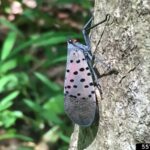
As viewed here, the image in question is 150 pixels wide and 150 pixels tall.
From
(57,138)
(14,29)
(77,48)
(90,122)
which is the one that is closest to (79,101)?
(90,122)

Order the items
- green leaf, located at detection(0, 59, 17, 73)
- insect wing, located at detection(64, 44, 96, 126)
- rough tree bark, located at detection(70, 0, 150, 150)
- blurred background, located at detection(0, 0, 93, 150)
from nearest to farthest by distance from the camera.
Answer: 1. rough tree bark, located at detection(70, 0, 150, 150)
2. insect wing, located at detection(64, 44, 96, 126)
3. blurred background, located at detection(0, 0, 93, 150)
4. green leaf, located at detection(0, 59, 17, 73)

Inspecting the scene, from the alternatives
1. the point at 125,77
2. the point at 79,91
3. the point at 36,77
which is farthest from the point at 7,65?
the point at 125,77

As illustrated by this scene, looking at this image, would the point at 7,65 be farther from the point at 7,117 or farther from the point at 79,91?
the point at 79,91

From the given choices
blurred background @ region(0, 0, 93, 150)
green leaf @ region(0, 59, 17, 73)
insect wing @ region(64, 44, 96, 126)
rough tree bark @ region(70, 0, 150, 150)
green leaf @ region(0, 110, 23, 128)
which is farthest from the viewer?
green leaf @ region(0, 59, 17, 73)

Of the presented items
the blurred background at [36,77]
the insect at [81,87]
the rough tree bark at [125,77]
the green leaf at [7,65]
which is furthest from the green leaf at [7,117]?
the rough tree bark at [125,77]

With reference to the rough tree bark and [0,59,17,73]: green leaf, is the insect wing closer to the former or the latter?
the rough tree bark

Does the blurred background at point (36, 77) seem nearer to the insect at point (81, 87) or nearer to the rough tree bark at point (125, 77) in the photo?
the insect at point (81, 87)

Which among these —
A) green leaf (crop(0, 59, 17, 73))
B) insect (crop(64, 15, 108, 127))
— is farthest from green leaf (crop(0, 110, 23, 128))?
insect (crop(64, 15, 108, 127))
